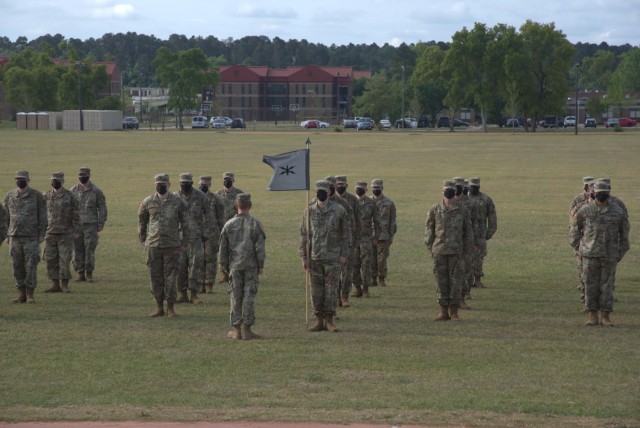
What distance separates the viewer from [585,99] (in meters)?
191

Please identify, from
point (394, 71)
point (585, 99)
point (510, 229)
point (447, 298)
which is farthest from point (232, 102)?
point (447, 298)

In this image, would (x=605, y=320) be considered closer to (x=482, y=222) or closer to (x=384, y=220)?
(x=482, y=222)

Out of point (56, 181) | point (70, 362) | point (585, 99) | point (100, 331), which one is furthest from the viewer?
point (585, 99)

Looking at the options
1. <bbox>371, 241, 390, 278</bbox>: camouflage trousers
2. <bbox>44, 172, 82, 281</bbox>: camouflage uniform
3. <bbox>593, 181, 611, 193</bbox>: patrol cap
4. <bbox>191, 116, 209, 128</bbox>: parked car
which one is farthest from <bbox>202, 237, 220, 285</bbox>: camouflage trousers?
<bbox>191, 116, 209, 128</bbox>: parked car

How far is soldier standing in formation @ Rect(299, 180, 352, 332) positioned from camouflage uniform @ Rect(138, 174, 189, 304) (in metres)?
2.14

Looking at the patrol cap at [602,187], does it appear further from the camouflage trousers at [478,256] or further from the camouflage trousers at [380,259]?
the camouflage trousers at [380,259]

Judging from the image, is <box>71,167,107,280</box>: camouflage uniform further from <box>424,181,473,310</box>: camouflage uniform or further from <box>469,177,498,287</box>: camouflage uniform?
<box>424,181,473,310</box>: camouflage uniform

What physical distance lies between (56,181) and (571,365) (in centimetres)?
1005

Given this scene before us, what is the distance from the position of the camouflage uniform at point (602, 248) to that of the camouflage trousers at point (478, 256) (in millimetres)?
3239

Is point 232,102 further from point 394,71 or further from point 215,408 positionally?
point 215,408

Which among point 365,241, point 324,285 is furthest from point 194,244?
point 324,285

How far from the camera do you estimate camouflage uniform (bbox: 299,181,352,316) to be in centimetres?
1499

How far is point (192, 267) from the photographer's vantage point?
59.0 ft

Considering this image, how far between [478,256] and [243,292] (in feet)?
20.7
